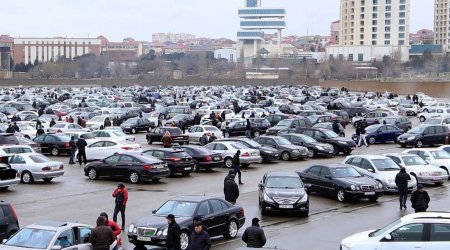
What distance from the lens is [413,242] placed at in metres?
14.9

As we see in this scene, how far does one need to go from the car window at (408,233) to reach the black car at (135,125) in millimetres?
37977

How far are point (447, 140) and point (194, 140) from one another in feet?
43.3

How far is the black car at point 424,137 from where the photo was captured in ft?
139

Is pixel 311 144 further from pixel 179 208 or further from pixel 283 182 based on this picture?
pixel 179 208

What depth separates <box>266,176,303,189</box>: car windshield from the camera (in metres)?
23.4

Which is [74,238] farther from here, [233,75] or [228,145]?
[233,75]

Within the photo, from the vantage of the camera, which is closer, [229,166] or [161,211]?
[161,211]

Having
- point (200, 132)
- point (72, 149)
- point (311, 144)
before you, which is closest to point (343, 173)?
point (311, 144)

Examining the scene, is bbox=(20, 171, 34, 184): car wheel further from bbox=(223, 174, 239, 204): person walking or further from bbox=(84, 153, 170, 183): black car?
bbox=(223, 174, 239, 204): person walking

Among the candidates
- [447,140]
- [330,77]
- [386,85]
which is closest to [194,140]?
[447,140]

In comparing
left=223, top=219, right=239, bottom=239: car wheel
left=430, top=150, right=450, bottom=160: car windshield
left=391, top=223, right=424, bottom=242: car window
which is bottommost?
left=223, top=219, right=239, bottom=239: car wheel

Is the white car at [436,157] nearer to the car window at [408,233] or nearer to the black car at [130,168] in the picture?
the black car at [130,168]

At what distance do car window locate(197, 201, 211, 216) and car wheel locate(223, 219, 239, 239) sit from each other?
744mm

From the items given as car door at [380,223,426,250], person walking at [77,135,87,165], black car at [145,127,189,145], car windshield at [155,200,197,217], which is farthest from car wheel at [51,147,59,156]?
car door at [380,223,426,250]
